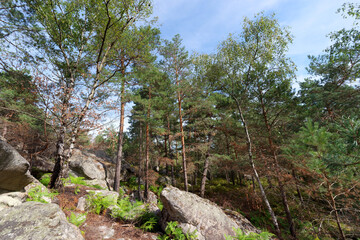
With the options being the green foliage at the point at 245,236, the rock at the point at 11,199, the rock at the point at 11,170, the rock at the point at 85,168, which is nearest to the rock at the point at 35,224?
the rock at the point at 11,199

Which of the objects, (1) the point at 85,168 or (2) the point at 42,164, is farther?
(1) the point at 85,168

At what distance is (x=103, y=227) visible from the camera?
4.50 m

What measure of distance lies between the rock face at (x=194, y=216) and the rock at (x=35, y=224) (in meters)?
3.09

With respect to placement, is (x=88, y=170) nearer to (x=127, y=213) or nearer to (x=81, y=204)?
(x=81, y=204)

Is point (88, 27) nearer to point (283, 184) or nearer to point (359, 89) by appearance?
point (283, 184)

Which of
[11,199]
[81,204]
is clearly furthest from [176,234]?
[11,199]

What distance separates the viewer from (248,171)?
35.8ft

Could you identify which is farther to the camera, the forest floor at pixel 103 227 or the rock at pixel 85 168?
the rock at pixel 85 168

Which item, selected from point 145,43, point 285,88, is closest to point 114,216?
point 145,43

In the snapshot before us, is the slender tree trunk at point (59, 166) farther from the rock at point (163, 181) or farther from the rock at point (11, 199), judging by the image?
the rock at point (163, 181)

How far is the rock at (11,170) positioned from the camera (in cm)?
395

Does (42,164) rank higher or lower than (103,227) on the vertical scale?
higher

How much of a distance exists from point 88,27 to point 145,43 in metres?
3.00

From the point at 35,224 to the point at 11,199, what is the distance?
7.46 feet
